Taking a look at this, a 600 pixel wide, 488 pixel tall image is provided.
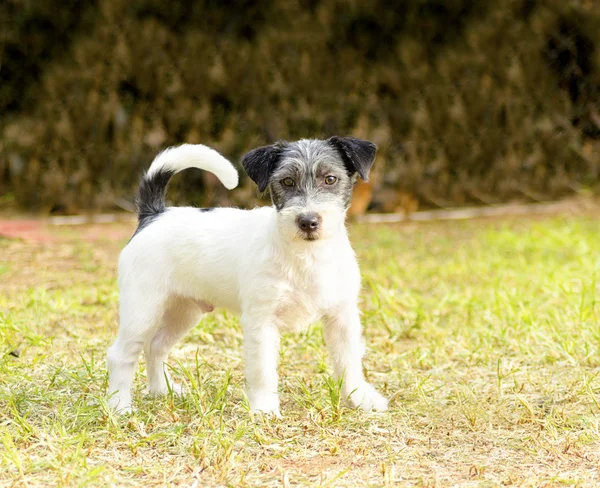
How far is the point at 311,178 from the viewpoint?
3611 mm

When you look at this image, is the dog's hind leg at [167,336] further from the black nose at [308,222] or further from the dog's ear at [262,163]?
the black nose at [308,222]

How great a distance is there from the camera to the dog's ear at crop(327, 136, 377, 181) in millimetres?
3723

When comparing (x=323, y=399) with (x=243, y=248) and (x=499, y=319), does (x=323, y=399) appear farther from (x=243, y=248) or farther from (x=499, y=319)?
(x=499, y=319)

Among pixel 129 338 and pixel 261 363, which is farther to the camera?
pixel 129 338

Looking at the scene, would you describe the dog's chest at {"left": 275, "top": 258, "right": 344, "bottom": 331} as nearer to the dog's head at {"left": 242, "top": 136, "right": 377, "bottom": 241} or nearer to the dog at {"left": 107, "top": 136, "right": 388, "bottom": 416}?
the dog at {"left": 107, "top": 136, "right": 388, "bottom": 416}

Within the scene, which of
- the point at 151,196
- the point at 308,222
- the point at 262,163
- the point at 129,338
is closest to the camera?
the point at 308,222

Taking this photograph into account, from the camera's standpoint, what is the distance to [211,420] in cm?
350

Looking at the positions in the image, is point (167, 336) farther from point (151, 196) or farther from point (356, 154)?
point (356, 154)

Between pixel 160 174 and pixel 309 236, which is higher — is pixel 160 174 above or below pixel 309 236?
above

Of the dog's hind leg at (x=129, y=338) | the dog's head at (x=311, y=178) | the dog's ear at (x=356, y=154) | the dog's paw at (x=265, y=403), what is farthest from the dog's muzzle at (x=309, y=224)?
the dog's hind leg at (x=129, y=338)

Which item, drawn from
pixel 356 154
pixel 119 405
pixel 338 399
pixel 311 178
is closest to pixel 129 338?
pixel 119 405

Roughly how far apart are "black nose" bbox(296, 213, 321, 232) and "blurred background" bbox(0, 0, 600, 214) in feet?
21.4

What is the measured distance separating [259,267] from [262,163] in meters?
0.47

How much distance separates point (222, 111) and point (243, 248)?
21.2ft
